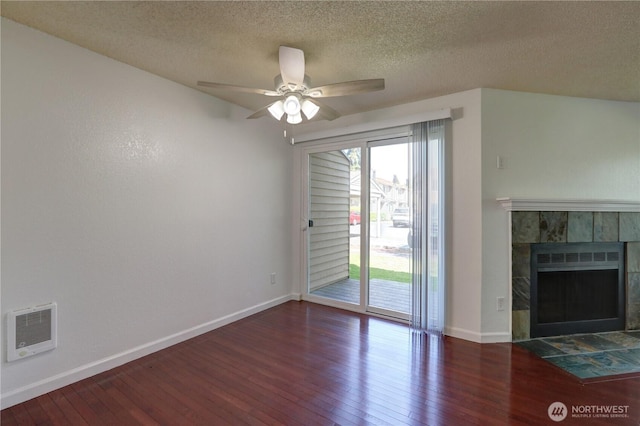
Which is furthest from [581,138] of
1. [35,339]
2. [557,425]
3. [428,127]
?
[35,339]

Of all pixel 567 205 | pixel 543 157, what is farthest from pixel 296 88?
pixel 567 205

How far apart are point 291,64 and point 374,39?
606mm

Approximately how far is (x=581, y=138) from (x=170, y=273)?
171 inches

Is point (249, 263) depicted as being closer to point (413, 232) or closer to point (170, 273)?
point (170, 273)

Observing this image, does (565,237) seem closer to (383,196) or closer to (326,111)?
(383,196)

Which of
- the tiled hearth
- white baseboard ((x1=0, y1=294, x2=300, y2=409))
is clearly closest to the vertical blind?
the tiled hearth

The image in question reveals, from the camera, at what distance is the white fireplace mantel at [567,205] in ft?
9.04

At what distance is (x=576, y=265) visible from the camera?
296 centimetres

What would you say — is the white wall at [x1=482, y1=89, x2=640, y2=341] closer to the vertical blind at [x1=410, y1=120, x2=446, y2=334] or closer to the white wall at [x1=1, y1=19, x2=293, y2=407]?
the vertical blind at [x1=410, y1=120, x2=446, y2=334]

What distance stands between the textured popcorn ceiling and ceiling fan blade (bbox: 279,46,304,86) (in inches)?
5.1

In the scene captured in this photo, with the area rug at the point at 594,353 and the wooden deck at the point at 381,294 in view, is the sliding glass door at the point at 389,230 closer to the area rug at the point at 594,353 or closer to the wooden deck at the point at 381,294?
the wooden deck at the point at 381,294

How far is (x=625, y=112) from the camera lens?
3.12 metres

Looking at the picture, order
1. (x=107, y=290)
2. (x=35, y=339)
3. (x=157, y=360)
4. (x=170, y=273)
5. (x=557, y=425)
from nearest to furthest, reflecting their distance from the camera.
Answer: (x=557, y=425)
(x=35, y=339)
(x=107, y=290)
(x=157, y=360)
(x=170, y=273)

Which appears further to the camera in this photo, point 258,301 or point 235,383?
point 258,301
